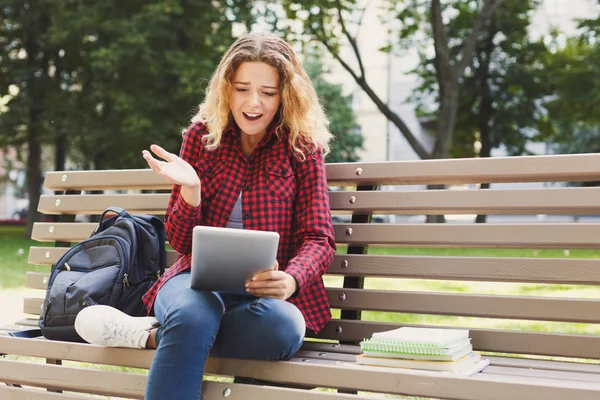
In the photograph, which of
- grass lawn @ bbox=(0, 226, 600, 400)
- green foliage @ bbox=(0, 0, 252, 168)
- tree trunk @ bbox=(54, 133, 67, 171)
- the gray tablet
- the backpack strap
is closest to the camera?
the gray tablet

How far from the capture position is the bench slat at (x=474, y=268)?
2873 mm

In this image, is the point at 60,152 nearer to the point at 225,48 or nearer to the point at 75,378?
the point at 225,48

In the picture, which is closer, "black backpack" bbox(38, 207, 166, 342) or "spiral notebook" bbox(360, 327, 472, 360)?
"spiral notebook" bbox(360, 327, 472, 360)

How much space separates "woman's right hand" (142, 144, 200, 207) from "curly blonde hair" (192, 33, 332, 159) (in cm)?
31

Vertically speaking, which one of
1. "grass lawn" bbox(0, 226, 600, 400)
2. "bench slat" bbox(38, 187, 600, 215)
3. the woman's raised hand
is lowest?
"grass lawn" bbox(0, 226, 600, 400)

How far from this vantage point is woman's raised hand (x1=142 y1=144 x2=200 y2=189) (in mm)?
2775

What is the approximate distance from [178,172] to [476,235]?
3.57 feet

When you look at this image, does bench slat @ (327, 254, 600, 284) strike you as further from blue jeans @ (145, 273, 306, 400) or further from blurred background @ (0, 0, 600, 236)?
blurred background @ (0, 0, 600, 236)

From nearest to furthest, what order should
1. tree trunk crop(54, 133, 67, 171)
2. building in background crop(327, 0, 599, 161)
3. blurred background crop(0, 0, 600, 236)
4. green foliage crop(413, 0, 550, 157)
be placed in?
1. blurred background crop(0, 0, 600, 236)
2. tree trunk crop(54, 133, 67, 171)
3. green foliage crop(413, 0, 550, 157)
4. building in background crop(327, 0, 599, 161)

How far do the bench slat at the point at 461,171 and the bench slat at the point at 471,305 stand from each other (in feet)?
1.42

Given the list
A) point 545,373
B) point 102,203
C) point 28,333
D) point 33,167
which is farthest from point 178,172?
point 33,167

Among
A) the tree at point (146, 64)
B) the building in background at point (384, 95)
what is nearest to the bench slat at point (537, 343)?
the tree at point (146, 64)

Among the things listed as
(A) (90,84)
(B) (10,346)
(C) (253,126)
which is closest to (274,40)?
(C) (253,126)

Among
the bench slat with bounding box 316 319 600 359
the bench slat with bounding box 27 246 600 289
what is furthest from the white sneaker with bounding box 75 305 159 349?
the bench slat with bounding box 316 319 600 359
